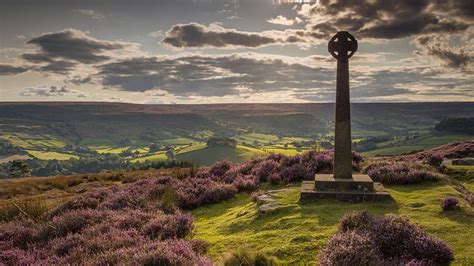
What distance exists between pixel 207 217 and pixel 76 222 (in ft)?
13.3

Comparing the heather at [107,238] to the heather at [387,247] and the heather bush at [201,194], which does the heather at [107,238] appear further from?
the heather at [387,247]

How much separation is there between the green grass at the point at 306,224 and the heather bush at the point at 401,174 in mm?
746

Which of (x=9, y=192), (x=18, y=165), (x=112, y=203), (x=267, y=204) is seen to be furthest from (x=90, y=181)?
(x=267, y=204)

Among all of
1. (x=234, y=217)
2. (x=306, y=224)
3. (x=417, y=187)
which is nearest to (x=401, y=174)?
(x=417, y=187)

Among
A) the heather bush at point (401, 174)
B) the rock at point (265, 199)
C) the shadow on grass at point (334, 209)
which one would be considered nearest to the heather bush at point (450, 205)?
the shadow on grass at point (334, 209)

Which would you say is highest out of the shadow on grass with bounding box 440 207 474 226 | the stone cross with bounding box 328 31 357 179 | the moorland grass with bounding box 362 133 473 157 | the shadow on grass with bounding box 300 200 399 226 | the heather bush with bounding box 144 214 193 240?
the stone cross with bounding box 328 31 357 179

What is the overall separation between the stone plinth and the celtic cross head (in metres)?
4.26

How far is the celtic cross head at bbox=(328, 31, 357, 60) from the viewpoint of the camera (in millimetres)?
12438

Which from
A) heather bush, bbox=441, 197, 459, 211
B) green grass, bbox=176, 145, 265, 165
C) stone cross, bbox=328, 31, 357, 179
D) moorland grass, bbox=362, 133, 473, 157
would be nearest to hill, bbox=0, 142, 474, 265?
heather bush, bbox=441, 197, 459, 211

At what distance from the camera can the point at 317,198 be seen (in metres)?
11.2

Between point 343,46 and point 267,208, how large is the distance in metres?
6.17

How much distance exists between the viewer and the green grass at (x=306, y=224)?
7414mm

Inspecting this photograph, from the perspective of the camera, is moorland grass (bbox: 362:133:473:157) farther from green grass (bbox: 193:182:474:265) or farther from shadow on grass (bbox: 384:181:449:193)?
green grass (bbox: 193:182:474:265)

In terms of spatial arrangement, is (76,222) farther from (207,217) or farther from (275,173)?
(275,173)
